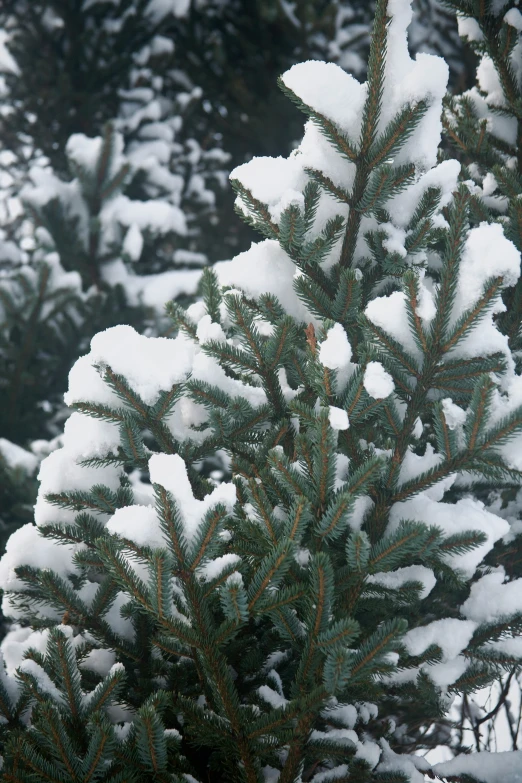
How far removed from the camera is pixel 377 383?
4.98 ft

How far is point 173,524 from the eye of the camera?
1383mm

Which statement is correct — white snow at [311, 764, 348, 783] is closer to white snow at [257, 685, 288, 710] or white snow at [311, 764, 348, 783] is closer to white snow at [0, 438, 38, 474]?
white snow at [257, 685, 288, 710]

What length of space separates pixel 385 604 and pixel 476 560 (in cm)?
28

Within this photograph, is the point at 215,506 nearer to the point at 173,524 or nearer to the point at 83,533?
the point at 173,524

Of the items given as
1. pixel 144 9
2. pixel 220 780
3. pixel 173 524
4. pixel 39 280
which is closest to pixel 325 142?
pixel 173 524

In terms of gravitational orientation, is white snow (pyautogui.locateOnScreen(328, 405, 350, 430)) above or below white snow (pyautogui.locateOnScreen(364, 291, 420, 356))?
below

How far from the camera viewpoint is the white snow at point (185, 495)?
1.44m

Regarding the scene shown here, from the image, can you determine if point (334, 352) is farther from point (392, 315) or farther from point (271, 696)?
point (271, 696)

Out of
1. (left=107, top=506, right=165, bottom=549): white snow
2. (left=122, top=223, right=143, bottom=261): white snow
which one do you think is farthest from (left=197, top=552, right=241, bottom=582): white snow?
(left=122, top=223, right=143, bottom=261): white snow

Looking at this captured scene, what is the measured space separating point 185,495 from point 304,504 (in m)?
0.30

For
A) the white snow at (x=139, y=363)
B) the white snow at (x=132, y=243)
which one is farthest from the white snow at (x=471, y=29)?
the white snow at (x=132, y=243)

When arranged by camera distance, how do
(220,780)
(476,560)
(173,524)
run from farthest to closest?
(220,780) → (476,560) → (173,524)

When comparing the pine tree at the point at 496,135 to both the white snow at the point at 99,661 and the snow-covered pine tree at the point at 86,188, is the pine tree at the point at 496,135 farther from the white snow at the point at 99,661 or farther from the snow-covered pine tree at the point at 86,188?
the snow-covered pine tree at the point at 86,188

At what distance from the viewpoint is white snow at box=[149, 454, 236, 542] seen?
1.44m
